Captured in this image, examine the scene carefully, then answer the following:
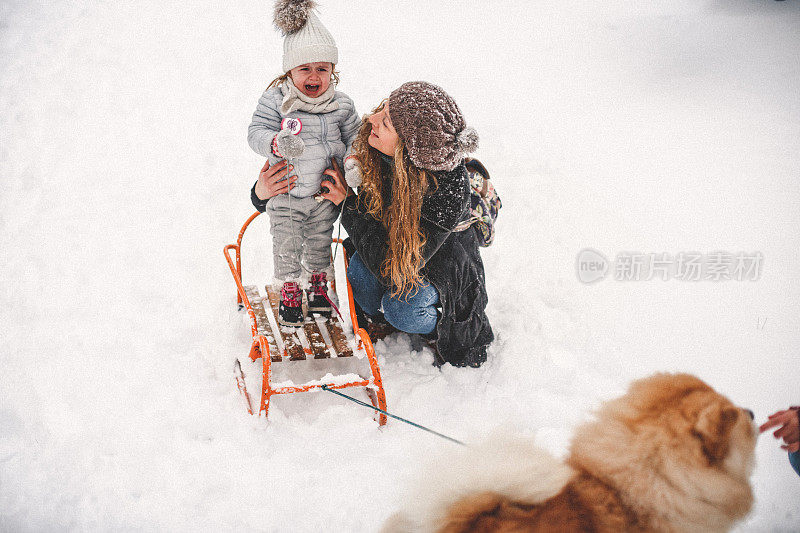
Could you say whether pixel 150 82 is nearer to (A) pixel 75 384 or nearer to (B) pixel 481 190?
(A) pixel 75 384

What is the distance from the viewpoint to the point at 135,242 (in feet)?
12.9

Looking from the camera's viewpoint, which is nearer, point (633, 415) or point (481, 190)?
point (633, 415)

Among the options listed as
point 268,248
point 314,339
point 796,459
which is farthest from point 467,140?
point 268,248

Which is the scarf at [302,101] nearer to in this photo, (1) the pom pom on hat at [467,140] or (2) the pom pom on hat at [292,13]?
(2) the pom pom on hat at [292,13]

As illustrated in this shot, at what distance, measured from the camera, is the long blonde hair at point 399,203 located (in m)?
2.35

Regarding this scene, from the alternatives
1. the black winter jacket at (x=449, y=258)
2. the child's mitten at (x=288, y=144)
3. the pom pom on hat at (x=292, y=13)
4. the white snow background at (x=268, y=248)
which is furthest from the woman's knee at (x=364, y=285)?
the pom pom on hat at (x=292, y=13)

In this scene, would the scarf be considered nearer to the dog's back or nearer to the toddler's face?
the toddler's face

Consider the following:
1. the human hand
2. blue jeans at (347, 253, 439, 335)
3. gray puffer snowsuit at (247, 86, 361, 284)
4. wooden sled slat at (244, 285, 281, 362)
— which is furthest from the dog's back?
gray puffer snowsuit at (247, 86, 361, 284)

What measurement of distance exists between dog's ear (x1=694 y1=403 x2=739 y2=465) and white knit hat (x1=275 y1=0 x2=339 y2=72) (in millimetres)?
2073

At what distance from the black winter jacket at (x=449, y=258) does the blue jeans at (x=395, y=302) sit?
6 cm

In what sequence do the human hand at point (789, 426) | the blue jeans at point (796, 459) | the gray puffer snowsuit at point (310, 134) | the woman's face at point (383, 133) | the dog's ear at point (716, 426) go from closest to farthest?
1. the dog's ear at point (716, 426)
2. the human hand at point (789, 426)
3. the blue jeans at point (796, 459)
4. the woman's face at point (383, 133)
5. the gray puffer snowsuit at point (310, 134)

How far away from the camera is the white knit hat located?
2.57 m

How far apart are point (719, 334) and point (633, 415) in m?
2.25

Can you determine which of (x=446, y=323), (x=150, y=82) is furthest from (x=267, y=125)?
(x=150, y=82)
